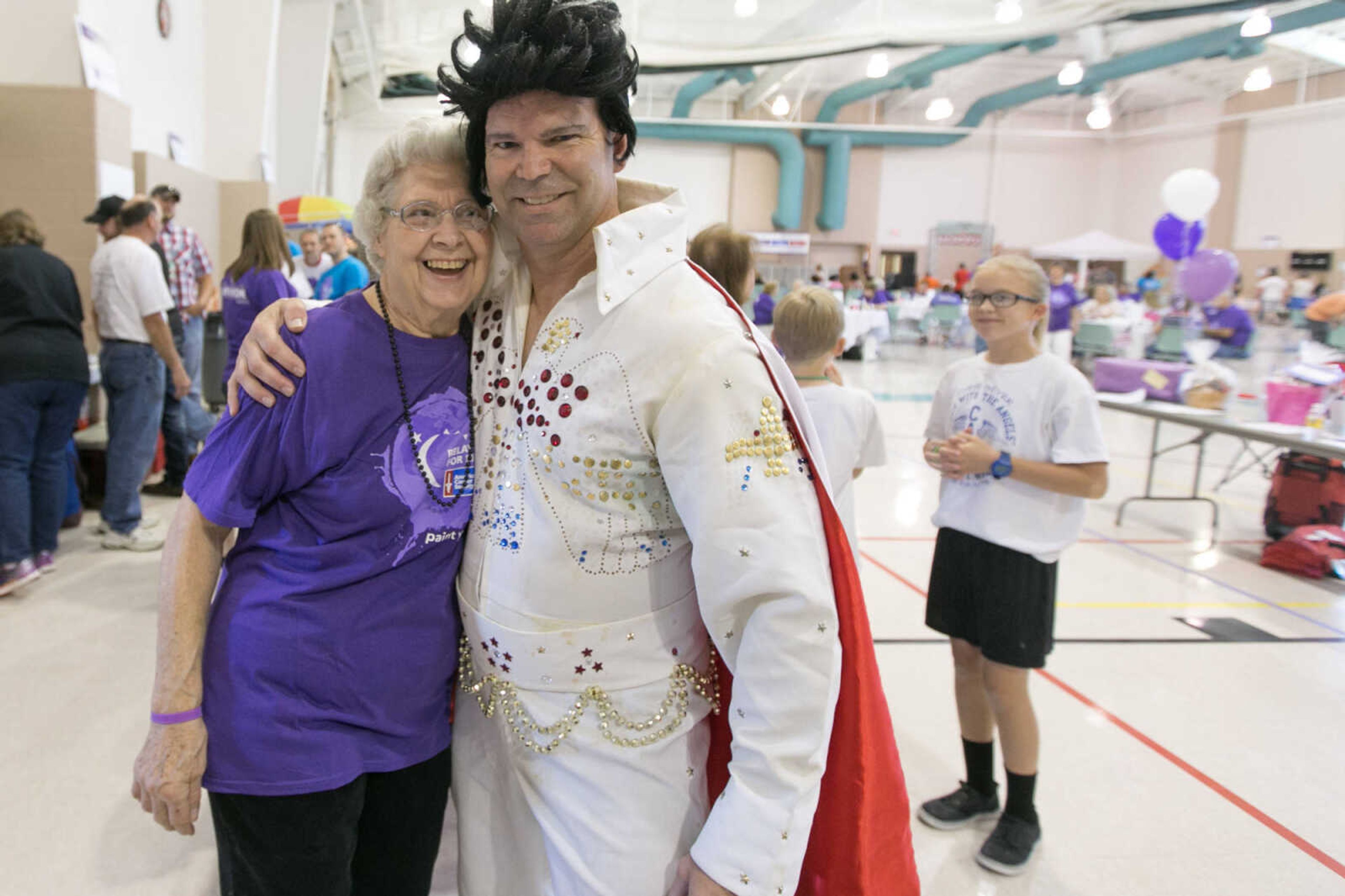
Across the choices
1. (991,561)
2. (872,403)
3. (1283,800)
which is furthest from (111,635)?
(1283,800)

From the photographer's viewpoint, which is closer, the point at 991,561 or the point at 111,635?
the point at 991,561

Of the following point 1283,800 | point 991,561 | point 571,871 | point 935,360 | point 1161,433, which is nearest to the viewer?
point 571,871

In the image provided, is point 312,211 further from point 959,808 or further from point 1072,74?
point 1072,74

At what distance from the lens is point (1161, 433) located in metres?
8.75

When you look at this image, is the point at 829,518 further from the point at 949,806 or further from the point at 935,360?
the point at 935,360

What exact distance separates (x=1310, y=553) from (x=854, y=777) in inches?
191

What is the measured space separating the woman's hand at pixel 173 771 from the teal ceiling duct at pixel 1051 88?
1652 cm

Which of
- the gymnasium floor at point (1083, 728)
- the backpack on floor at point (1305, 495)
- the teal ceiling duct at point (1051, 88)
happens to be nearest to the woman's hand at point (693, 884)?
the gymnasium floor at point (1083, 728)

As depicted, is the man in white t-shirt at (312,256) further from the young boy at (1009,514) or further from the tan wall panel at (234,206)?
the young boy at (1009,514)

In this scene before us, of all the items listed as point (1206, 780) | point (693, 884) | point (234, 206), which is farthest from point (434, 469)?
point (234, 206)

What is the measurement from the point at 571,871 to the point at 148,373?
13.6 feet

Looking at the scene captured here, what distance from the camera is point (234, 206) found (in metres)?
7.95

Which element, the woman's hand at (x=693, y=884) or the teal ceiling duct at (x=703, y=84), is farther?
the teal ceiling duct at (x=703, y=84)

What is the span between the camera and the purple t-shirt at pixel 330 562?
1112mm
